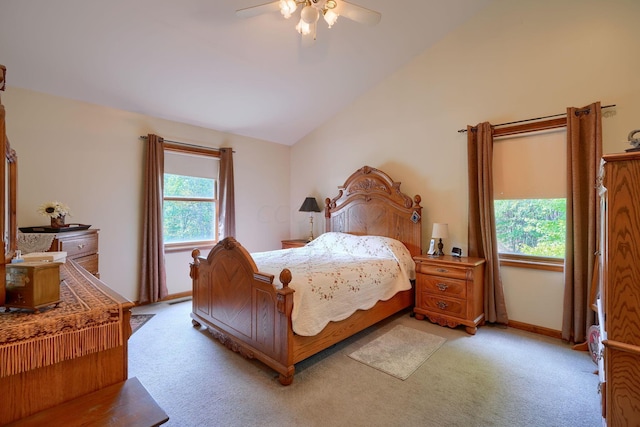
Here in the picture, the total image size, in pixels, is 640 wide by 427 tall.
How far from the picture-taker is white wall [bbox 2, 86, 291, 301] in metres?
3.13

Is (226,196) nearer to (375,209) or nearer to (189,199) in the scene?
(189,199)

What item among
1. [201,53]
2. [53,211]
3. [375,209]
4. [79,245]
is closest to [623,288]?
[375,209]

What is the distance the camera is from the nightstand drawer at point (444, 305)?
3.13 metres

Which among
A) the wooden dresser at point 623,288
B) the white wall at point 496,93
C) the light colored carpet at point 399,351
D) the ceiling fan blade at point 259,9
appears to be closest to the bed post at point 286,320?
the light colored carpet at point 399,351

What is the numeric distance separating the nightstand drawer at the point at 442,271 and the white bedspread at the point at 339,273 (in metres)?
0.20

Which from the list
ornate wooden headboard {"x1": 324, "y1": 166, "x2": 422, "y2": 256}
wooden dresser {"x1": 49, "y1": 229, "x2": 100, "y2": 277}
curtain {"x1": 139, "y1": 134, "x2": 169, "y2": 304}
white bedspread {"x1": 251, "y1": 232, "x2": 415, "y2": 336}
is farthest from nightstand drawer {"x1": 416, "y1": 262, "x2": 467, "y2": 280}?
wooden dresser {"x1": 49, "y1": 229, "x2": 100, "y2": 277}

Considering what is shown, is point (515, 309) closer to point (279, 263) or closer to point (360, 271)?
point (360, 271)

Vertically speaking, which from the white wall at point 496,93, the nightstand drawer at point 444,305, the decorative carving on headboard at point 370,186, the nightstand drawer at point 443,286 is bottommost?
the nightstand drawer at point 444,305

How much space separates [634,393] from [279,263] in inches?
102

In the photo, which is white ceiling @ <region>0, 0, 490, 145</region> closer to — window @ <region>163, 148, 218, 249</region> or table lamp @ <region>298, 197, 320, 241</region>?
window @ <region>163, 148, 218, 249</region>

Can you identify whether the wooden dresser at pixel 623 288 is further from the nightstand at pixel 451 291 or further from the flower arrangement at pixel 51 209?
the flower arrangement at pixel 51 209

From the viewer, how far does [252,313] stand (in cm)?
249

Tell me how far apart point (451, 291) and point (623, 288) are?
79.6 inches

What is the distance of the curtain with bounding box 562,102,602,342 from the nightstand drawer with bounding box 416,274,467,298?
933mm
